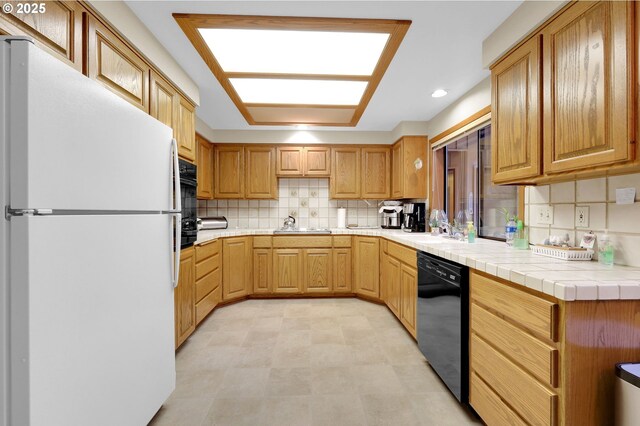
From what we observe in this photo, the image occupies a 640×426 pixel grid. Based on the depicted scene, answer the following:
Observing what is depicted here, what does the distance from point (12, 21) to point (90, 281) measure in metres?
0.98

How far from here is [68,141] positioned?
0.94m

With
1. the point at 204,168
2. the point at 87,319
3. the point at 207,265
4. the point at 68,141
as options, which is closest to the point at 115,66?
the point at 68,141

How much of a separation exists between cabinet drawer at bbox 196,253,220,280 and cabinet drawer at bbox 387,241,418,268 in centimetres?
191

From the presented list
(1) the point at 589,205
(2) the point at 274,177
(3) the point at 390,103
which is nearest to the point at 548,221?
(1) the point at 589,205

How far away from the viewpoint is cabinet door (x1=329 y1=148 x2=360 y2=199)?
414cm

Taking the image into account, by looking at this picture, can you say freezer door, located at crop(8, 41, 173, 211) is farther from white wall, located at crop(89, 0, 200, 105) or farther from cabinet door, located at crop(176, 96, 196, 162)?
cabinet door, located at crop(176, 96, 196, 162)

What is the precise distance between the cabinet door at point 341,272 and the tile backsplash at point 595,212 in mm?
2194

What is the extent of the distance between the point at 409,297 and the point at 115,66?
2632mm

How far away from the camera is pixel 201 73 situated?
94.3 inches

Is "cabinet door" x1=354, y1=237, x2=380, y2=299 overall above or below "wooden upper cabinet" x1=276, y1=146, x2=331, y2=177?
below

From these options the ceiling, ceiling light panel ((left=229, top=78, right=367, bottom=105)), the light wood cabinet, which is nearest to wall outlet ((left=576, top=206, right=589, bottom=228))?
the ceiling

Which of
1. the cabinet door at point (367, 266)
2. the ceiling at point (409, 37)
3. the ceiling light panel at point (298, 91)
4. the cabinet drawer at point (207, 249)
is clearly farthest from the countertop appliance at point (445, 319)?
the cabinet drawer at point (207, 249)

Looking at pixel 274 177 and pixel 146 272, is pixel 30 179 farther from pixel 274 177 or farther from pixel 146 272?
pixel 274 177

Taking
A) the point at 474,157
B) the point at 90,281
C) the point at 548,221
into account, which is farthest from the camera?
the point at 474,157
